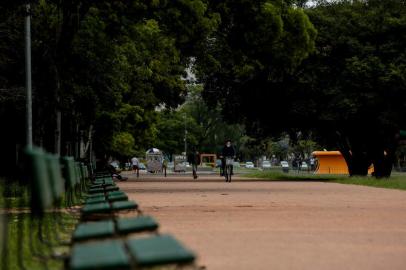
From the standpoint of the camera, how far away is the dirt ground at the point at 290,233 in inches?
345

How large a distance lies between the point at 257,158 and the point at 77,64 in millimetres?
141547

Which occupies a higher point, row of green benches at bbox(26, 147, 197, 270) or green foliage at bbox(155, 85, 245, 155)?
green foliage at bbox(155, 85, 245, 155)

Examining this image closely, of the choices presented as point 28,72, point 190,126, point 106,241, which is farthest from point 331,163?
point 106,241

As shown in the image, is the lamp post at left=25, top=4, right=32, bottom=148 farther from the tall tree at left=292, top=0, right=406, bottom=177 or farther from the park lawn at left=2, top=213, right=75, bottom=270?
the tall tree at left=292, top=0, right=406, bottom=177

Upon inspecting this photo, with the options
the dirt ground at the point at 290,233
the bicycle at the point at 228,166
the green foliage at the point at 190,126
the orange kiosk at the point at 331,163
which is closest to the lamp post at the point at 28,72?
the dirt ground at the point at 290,233

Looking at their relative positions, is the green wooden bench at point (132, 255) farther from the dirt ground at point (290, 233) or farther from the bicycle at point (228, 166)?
the bicycle at point (228, 166)

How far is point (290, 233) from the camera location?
11.9 metres

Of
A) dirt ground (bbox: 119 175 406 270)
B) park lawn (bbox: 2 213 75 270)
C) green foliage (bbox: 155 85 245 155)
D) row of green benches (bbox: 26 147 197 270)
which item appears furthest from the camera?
green foliage (bbox: 155 85 245 155)

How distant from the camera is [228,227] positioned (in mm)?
12875

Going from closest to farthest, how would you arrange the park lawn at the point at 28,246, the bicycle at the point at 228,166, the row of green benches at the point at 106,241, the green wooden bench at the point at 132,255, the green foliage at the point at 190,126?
the green wooden bench at the point at 132,255 < the row of green benches at the point at 106,241 < the park lawn at the point at 28,246 < the bicycle at the point at 228,166 < the green foliage at the point at 190,126

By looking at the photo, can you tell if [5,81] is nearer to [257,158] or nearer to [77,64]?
[77,64]

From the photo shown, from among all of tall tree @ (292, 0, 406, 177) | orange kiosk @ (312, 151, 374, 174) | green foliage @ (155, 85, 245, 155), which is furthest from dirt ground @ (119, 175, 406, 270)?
green foliage @ (155, 85, 245, 155)

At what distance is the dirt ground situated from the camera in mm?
8773

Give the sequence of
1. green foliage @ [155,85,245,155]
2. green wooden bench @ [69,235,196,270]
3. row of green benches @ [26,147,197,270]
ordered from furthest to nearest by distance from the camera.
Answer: green foliage @ [155,85,245,155], row of green benches @ [26,147,197,270], green wooden bench @ [69,235,196,270]
